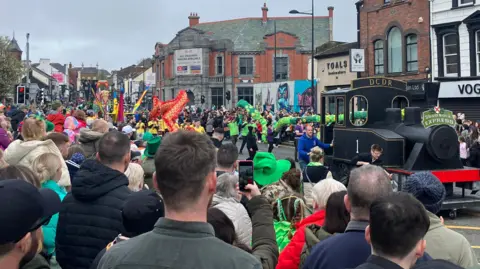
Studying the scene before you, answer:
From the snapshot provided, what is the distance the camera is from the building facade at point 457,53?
80.7ft

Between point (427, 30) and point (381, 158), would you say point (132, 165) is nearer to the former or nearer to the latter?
point (381, 158)

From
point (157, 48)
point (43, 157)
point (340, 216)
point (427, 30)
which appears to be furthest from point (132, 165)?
point (157, 48)

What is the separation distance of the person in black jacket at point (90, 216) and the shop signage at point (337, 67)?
3128cm

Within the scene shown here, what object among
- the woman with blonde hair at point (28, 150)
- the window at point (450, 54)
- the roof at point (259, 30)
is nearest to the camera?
the woman with blonde hair at point (28, 150)

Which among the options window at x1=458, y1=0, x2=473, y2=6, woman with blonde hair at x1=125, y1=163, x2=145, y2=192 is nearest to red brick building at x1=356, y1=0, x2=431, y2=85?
window at x1=458, y1=0, x2=473, y2=6

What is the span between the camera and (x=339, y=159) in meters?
13.6

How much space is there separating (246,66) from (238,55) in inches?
65.2

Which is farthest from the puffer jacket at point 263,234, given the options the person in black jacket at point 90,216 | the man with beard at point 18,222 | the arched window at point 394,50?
the arched window at point 394,50

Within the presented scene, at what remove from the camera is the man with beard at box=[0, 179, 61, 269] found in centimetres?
234

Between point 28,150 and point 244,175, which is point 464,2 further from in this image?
point 244,175

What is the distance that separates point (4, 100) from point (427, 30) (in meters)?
32.3

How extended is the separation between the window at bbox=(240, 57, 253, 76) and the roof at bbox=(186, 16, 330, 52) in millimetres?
1181

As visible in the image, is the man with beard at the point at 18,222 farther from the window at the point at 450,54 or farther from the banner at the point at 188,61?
the banner at the point at 188,61

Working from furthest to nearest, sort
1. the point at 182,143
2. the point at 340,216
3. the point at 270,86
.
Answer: the point at 270,86 < the point at 340,216 < the point at 182,143
